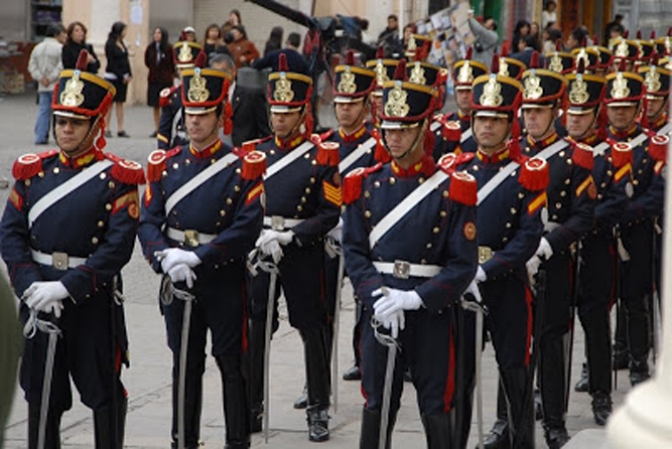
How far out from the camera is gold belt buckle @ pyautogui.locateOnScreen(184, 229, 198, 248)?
26.3 feet

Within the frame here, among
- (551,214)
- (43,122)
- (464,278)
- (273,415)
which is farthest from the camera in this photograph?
(43,122)

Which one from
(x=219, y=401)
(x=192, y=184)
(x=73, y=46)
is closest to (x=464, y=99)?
(x=219, y=401)

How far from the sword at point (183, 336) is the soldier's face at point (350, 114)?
2.58 m

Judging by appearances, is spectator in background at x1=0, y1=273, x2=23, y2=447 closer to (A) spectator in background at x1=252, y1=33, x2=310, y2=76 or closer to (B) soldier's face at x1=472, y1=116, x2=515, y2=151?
(B) soldier's face at x1=472, y1=116, x2=515, y2=151

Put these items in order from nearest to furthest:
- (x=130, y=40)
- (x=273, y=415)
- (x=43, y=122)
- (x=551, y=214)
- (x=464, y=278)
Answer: (x=464, y=278), (x=551, y=214), (x=273, y=415), (x=43, y=122), (x=130, y=40)

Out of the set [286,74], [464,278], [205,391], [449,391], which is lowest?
[205,391]

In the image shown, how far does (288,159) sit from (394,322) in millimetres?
2287

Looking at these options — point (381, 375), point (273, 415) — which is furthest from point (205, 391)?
point (381, 375)

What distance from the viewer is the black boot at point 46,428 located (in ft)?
24.3

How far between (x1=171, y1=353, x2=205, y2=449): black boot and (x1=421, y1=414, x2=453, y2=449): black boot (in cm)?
137

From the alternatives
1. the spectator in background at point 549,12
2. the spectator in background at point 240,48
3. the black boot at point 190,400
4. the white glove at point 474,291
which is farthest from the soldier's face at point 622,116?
the spectator in background at point 549,12

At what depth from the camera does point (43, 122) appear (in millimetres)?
21438

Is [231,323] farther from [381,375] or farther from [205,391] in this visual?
[205,391]

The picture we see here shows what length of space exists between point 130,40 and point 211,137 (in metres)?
22.1
